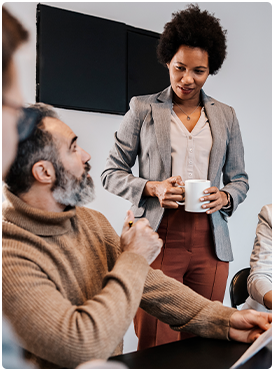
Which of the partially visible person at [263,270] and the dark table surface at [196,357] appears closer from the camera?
the dark table surface at [196,357]

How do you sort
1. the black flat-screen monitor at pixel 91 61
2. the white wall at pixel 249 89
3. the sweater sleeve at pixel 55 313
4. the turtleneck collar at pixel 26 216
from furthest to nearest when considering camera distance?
the white wall at pixel 249 89 → the black flat-screen monitor at pixel 91 61 → the turtleneck collar at pixel 26 216 → the sweater sleeve at pixel 55 313

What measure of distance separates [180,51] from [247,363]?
120cm

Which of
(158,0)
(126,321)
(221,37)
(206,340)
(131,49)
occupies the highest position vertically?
(158,0)

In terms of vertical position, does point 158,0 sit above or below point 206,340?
above

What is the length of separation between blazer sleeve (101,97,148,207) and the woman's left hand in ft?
0.97

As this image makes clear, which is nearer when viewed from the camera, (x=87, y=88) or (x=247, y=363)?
(x=247, y=363)

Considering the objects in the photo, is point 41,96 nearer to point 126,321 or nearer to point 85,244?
point 85,244

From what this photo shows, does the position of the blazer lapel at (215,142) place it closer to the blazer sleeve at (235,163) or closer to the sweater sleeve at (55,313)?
the blazer sleeve at (235,163)

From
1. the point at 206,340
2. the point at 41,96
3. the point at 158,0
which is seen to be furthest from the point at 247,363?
the point at 158,0

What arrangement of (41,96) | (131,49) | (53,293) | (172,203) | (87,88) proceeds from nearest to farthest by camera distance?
(53,293) < (172,203) < (41,96) < (87,88) < (131,49)

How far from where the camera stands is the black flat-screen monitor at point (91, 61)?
6.82 ft

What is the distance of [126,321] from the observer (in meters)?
0.81

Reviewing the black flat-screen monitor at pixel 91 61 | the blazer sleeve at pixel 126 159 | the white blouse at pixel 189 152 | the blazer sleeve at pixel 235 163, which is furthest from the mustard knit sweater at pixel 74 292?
the black flat-screen monitor at pixel 91 61

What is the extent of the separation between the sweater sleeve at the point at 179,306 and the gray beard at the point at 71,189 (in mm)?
298
